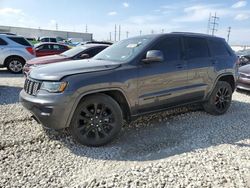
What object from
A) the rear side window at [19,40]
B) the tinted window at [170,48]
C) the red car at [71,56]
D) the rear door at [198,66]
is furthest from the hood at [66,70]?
the rear side window at [19,40]

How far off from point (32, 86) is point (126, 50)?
5.98 feet

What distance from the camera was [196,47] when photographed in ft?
18.1

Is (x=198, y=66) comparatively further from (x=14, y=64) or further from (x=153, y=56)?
(x=14, y=64)

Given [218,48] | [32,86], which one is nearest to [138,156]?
[32,86]

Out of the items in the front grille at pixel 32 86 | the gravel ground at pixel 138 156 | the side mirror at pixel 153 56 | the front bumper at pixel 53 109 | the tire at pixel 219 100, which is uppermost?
the side mirror at pixel 153 56

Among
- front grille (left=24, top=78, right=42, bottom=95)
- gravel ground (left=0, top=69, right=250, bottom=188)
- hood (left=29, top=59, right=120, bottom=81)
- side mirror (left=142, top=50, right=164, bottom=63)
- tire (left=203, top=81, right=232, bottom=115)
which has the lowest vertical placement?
gravel ground (left=0, top=69, right=250, bottom=188)

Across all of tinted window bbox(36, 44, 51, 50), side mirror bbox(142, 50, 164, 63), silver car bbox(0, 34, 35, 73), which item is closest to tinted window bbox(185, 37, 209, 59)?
side mirror bbox(142, 50, 164, 63)

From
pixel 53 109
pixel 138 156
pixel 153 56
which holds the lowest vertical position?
pixel 138 156

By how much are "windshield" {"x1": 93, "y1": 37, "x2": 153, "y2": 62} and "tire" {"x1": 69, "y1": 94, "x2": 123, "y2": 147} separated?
90 cm

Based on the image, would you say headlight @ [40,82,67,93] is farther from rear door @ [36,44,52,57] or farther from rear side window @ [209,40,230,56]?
rear door @ [36,44,52,57]

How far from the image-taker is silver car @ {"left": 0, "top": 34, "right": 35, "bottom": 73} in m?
11.4

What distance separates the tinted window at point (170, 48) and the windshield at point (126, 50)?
0.23 m

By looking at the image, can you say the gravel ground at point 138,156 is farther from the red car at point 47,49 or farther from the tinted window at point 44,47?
the tinted window at point 44,47

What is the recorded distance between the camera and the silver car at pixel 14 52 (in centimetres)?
1138
